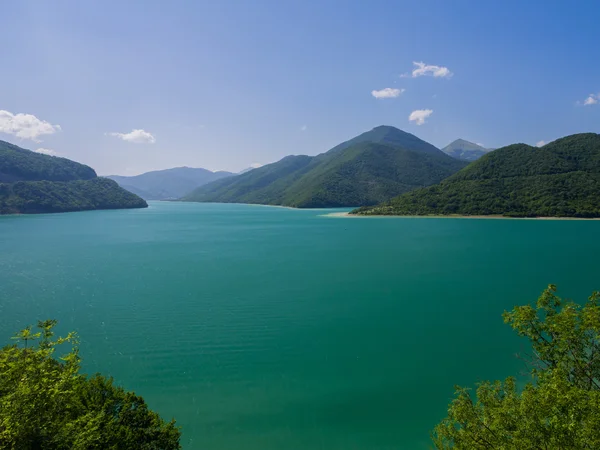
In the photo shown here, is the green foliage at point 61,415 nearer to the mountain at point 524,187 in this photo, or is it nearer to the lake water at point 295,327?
the lake water at point 295,327

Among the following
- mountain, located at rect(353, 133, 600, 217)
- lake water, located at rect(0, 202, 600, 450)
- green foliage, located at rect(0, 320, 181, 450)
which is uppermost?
mountain, located at rect(353, 133, 600, 217)

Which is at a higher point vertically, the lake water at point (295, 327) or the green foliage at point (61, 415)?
the green foliage at point (61, 415)

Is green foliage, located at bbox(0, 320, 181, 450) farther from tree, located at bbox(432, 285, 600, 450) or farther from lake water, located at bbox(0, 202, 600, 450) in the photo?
tree, located at bbox(432, 285, 600, 450)

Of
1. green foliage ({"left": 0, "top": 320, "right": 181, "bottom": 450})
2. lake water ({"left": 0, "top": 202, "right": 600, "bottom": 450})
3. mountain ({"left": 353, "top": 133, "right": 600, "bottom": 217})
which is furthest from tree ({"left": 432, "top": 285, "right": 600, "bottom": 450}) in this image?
mountain ({"left": 353, "top": 133, "right": 600, "bottom": 217})

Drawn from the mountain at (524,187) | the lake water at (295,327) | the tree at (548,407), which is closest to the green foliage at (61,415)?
the lake water at (295,327)

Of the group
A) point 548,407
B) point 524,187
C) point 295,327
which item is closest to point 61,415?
point 548,407
